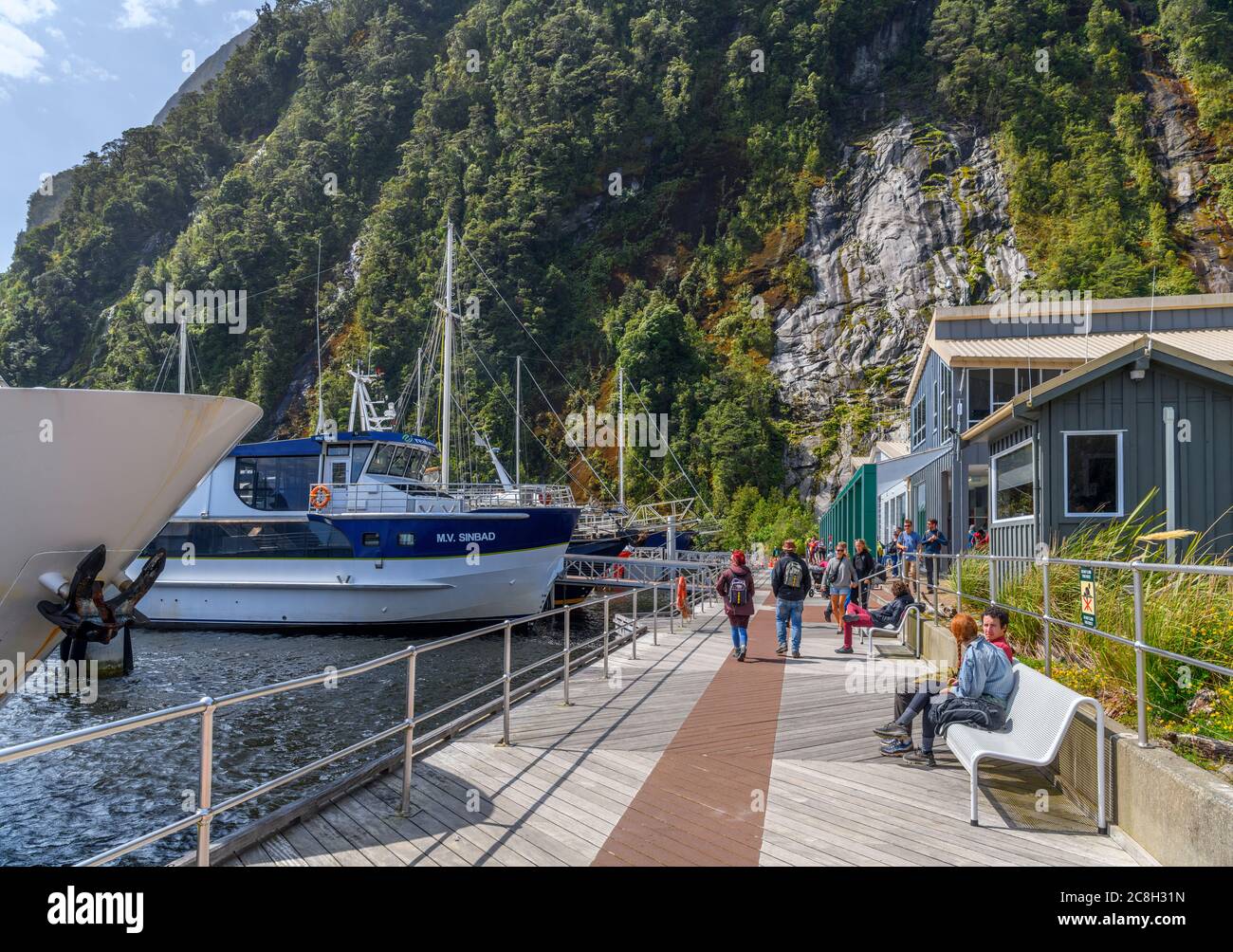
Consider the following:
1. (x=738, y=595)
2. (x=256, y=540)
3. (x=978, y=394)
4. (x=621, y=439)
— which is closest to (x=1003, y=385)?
(x=978, y=394)

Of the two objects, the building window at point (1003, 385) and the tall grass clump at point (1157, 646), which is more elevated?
the building window at point (1003, 385)

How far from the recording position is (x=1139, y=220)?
49.9 m

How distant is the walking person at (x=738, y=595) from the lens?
10.9 meters

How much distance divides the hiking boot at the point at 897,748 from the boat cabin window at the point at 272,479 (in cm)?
2083

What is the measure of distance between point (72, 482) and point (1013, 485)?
12.5 meters

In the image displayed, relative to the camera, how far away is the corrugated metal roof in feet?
57.8

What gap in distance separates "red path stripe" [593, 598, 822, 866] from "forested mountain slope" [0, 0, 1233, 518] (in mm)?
39946

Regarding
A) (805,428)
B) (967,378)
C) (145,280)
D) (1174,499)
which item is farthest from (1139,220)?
(145,280)

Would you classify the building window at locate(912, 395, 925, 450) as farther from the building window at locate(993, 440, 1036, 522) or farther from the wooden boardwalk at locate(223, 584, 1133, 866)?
the wooden boardwalk at locate(223, 584, 1133, 866)

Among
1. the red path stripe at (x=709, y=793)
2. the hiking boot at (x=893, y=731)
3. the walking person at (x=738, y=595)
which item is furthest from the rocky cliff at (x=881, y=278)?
the hiking boot at (x=893, y=731)

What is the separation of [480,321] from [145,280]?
148 feet

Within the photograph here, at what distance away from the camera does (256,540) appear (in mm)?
23703

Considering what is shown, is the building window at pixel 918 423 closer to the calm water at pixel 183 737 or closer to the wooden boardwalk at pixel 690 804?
the calm water at pixel 183 737

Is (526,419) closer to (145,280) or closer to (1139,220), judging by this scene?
(1139,220)
